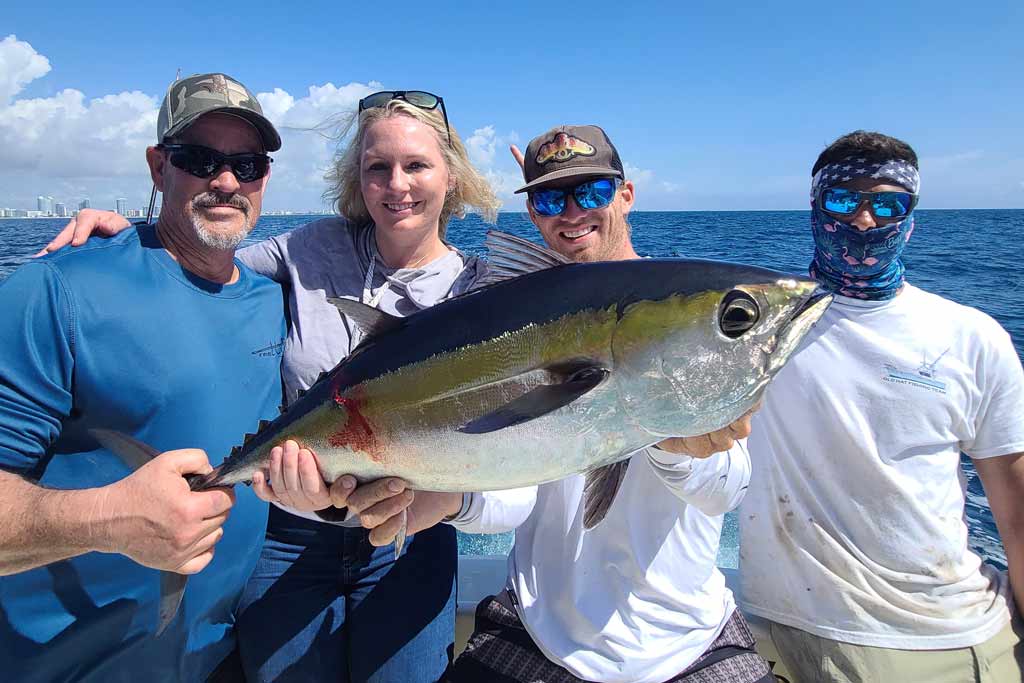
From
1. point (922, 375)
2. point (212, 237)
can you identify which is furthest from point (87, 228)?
point (922, 375)

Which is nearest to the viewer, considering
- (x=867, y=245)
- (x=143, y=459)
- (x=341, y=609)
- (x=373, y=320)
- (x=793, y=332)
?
(x=793, y=332)

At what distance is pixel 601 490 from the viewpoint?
1912 mm

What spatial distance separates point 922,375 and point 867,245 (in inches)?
30.5

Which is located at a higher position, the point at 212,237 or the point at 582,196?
the point at 582,196

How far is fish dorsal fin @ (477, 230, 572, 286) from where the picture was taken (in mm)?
1960

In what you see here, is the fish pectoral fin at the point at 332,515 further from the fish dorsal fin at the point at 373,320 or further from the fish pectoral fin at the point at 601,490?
the fish pectoral fin at the point at 601,490

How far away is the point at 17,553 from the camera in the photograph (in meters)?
2.09

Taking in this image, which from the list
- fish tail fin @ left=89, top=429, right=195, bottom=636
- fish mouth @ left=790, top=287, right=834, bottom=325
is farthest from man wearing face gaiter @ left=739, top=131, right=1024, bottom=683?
fish tail fin @ left=89, top=429, right=195, bottom=636

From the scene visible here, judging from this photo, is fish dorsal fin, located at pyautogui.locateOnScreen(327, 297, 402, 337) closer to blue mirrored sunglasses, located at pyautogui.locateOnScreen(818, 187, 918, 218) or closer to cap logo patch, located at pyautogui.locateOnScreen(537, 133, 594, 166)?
cap logo patch, located at pyautogui.locateOnScreen(537, 133, 594, 166)

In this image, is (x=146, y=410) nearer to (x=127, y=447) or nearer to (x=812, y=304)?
(x=127, y=447)

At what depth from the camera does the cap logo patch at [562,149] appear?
3340mm

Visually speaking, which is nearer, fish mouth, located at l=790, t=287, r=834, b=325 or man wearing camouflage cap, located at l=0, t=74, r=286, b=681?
fish mouth, located at l=790, t=287, r=834, b=325

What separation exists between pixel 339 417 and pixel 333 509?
0.57m

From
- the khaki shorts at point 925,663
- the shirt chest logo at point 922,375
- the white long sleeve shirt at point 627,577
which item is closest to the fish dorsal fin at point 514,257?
the white long sleeve shirt at point 627,577
